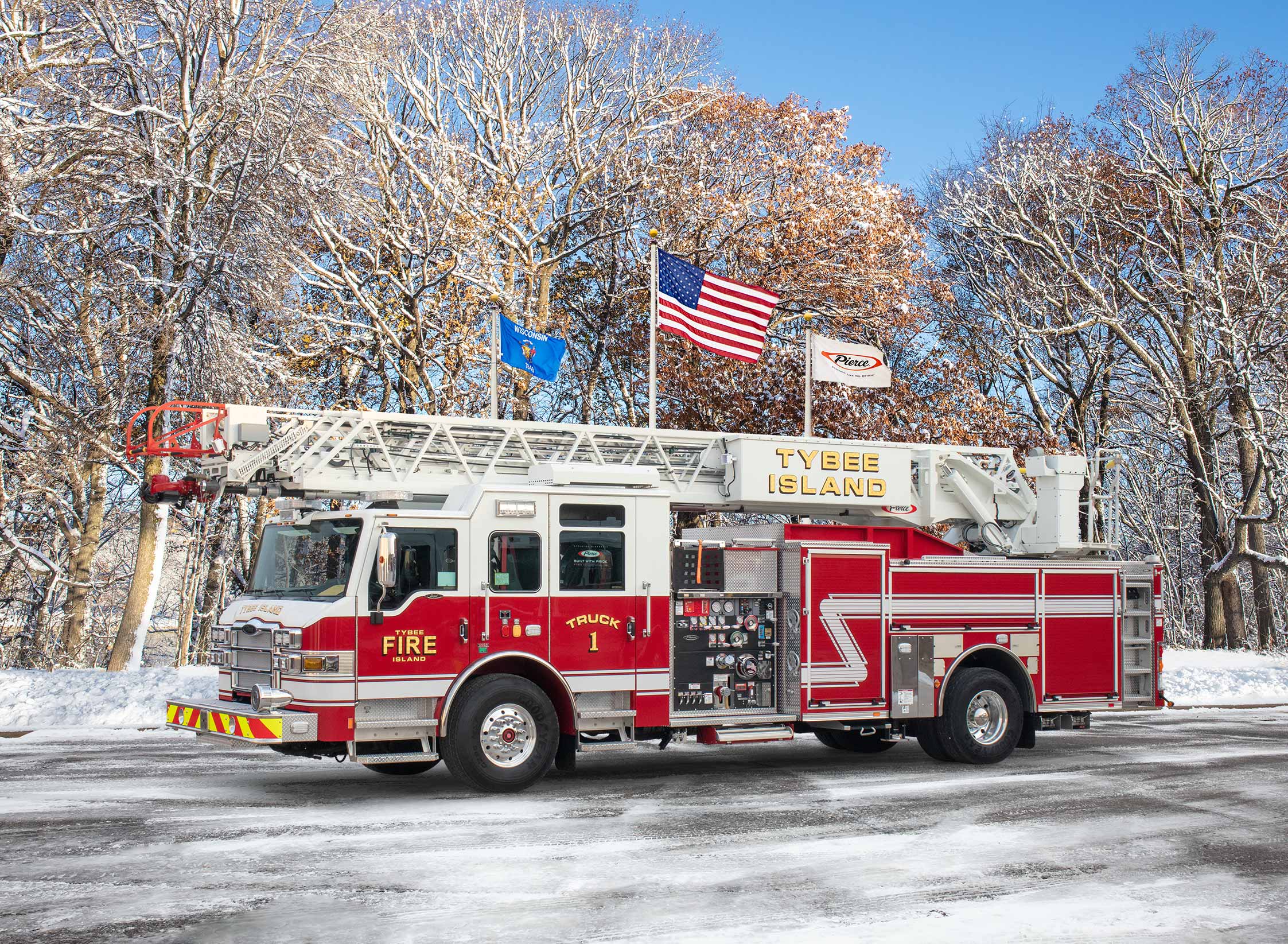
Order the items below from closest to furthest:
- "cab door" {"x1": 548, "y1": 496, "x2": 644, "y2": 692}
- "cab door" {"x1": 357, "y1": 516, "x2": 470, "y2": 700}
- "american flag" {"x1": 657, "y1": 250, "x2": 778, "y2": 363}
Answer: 1. "cab door" {"x1": 357, "y1": 516, "x2": 470, "y2": 700}
2. "cab door" {"x1": 548, "y1": 496, "x2": 644, "y2": 692}
3. "american flag" {"x1": 657, "y1": 250, "x2": 778, "y2": 363}

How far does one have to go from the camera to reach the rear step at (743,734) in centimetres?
1181

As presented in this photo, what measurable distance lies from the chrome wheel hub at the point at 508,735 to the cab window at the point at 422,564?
1.14m

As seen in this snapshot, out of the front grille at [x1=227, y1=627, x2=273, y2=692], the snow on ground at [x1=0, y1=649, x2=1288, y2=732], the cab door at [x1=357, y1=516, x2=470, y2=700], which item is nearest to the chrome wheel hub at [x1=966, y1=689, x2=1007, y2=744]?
the cab door at [x1=357, y1=516, x2=470, y2=700]

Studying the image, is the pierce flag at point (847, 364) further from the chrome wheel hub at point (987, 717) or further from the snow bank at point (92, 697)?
the snow bank at point (92, 697)

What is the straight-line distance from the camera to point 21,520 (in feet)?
85.3

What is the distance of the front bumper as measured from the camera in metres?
9.92

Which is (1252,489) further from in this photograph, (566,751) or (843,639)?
(566,751)

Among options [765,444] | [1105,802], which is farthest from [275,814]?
[1105,802]

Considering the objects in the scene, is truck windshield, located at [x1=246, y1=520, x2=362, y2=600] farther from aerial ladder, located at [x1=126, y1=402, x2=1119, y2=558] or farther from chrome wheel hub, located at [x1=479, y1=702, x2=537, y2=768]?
chrome wheel hub, located at [x1=479, y1=702, x2=537, y2=768]

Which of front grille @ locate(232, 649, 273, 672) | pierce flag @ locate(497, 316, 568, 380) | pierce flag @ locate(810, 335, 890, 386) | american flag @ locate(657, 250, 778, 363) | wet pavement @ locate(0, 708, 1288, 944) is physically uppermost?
american flag @ locate(657, 250, 778, 363)

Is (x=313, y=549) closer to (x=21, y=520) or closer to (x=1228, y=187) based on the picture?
(x=21, y=520)

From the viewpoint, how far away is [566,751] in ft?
37.2

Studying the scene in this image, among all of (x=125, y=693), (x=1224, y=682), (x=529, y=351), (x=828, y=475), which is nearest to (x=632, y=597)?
(x=828, y=475)

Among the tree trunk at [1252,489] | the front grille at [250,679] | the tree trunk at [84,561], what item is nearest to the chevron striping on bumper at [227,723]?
the front grille at [250,679]
